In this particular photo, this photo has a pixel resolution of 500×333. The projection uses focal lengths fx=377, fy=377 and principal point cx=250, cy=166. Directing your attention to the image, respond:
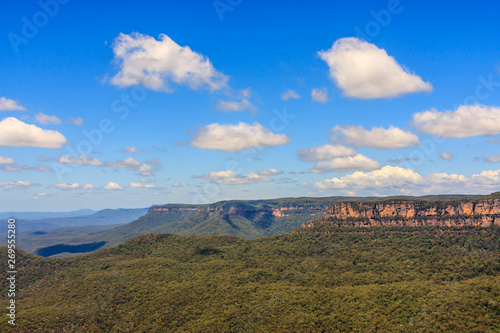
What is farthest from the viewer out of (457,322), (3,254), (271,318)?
(3,254)

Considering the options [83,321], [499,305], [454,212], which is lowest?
[83,321]

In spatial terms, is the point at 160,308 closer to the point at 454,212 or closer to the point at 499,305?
the point at 499,305

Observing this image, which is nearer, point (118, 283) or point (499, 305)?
point (499, 305)

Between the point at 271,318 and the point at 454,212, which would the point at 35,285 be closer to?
the point at 271,318

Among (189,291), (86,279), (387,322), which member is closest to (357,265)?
(387,322)

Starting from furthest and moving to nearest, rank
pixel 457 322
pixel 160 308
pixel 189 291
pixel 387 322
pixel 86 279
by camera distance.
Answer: pixel 86 279, pixel 189 291, pixel 160 308, pixel 387 322, pixel 457 322

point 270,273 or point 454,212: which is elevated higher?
point 454,212
